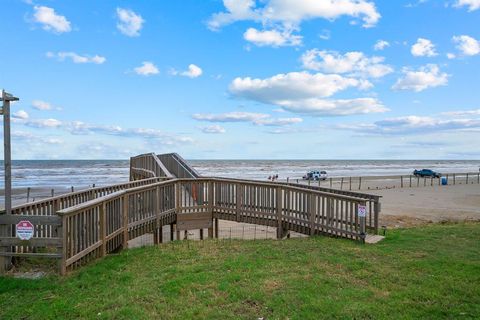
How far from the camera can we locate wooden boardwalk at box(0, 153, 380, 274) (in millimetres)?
6027

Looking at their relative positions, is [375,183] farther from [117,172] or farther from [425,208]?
[117,172]

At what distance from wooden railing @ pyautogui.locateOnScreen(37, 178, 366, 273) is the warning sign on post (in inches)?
17.9

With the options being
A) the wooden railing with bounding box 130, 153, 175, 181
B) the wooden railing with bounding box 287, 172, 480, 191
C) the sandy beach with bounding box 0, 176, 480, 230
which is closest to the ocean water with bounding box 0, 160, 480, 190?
the wooden railing with bounding box 287, 172, 480, 191

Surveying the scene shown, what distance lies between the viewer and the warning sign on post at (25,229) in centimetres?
596

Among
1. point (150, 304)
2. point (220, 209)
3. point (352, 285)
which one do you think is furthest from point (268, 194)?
point (150, 304)

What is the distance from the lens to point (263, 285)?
506 cm

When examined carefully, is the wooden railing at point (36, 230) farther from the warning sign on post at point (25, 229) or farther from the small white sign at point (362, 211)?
the small white sign at point (362, 211)

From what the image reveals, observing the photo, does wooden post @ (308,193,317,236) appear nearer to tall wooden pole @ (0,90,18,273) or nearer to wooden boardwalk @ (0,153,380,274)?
wooden boardwalk @ (0,153,380,274)

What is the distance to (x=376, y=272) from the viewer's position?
18.6 feet

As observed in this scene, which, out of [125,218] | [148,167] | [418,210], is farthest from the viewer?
[148,167]

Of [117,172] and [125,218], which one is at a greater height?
[125,218]

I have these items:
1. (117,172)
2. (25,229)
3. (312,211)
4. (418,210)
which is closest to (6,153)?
(25,229)

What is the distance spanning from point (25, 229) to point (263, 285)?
11.9ft

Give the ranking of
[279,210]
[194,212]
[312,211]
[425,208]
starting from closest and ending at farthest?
1. [312,211]
2. [279,210]
3. [194,212]
4. [425,208]
